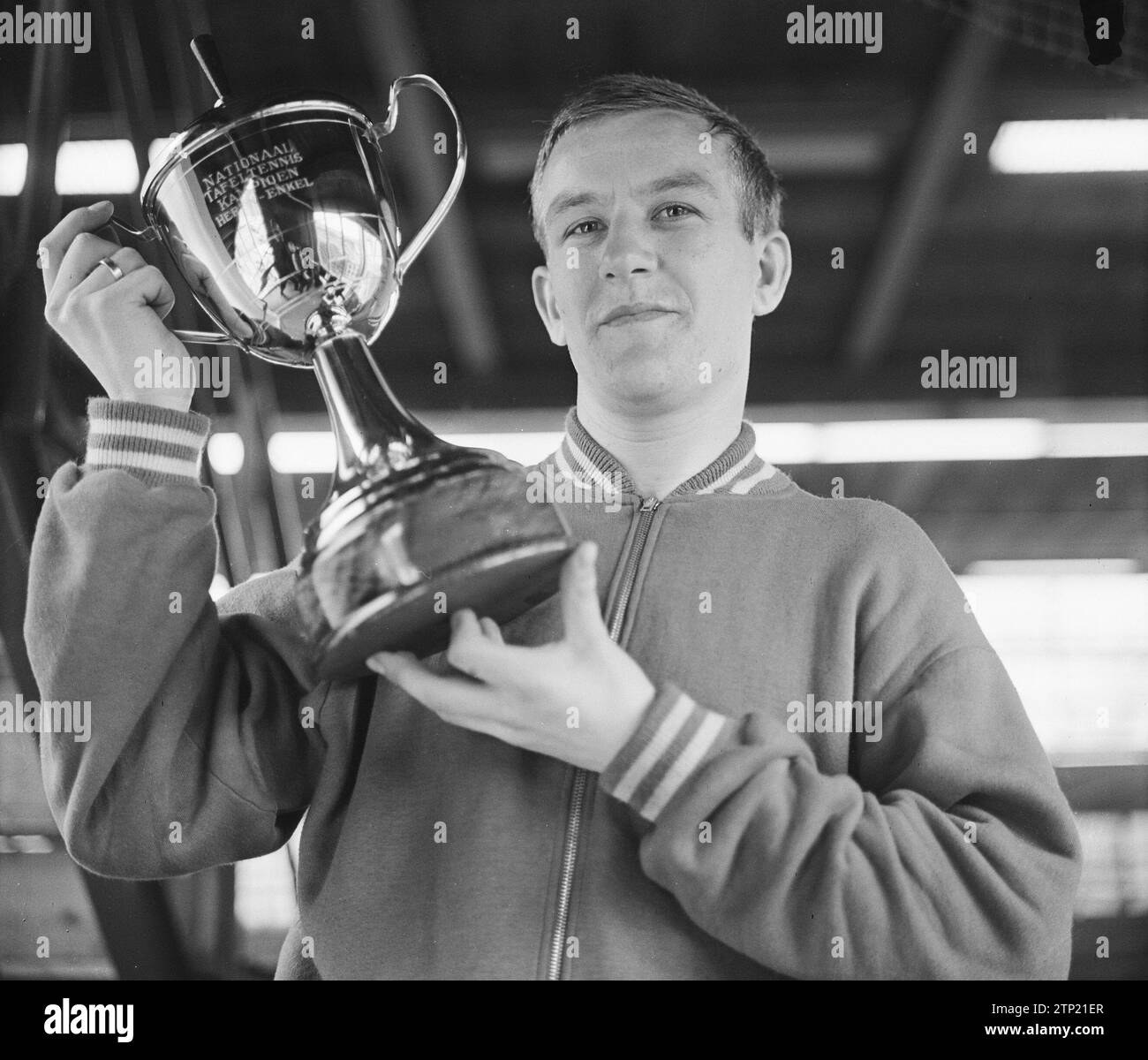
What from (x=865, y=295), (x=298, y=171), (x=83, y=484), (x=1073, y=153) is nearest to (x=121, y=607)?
(x=83, y=484)

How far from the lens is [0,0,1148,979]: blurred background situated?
1069mm

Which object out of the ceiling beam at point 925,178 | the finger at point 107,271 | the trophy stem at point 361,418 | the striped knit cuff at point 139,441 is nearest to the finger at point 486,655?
the trophy stem at point 361,418

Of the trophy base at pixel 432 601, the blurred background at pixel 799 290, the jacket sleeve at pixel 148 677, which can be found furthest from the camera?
the blurred background at pixel 799 290

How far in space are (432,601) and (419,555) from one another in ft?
0.08

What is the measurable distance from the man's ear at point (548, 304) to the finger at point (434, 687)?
1.19 ft

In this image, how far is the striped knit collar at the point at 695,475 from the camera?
91cm

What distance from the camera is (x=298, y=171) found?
0.78 metres

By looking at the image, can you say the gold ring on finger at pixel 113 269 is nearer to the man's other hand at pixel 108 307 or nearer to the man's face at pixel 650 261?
the man's other hand at pixel 108 307

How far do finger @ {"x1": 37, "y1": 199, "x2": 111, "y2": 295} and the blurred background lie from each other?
9.3 inches

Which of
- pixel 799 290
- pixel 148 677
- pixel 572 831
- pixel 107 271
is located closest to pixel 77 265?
pixel 107 271

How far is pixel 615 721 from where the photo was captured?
2.29ft

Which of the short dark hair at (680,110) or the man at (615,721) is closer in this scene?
the man at (615,721)

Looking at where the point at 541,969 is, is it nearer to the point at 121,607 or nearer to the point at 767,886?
the point at 767,886

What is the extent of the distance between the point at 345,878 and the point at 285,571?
22cm
